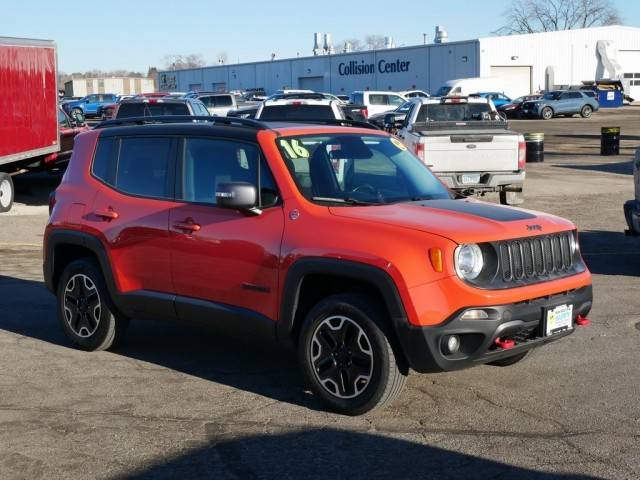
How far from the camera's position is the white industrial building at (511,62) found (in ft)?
242

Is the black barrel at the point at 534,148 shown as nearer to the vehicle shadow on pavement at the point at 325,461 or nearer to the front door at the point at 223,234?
the front door at the point at 223,234

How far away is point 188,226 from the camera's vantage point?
6812 mm

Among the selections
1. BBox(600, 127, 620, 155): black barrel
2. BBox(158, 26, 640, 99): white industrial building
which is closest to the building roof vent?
BBox(158, 26, 640, 99): white industrial building

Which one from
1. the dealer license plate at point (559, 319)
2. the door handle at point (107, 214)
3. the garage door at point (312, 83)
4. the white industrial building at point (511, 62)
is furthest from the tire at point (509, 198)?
the garage door at point (312, 83)

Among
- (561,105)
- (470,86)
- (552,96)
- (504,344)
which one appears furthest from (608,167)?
(470,86)

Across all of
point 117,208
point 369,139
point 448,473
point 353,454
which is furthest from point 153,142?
point 448,473

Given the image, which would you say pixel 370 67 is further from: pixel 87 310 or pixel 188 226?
pixel 188 226

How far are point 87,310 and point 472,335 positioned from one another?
342cm

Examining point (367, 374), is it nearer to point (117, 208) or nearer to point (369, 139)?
point (369, 139)

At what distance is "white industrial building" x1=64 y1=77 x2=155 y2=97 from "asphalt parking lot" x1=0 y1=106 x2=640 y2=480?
9934cm

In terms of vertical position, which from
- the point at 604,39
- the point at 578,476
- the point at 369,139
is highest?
the point at 604,39

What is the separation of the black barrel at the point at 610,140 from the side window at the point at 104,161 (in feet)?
81.9

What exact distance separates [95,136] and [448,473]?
430 cm

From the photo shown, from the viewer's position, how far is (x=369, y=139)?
282 inches
